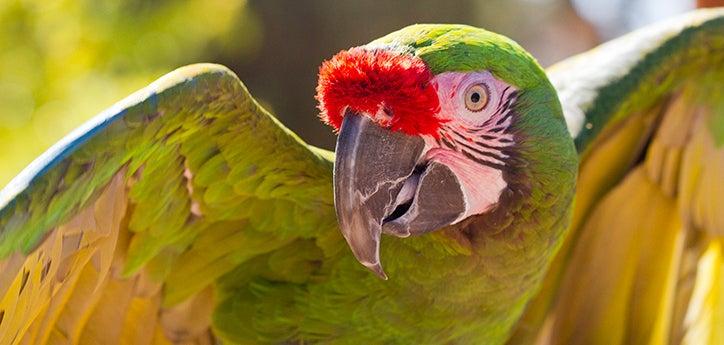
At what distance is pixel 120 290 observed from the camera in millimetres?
1637

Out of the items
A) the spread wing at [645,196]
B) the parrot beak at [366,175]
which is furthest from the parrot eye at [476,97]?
the spread wing at [645,196]

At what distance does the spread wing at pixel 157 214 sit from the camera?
1162 mm

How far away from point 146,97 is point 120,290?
0.52m

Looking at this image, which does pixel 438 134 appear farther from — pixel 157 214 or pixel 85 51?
pixel 85 51

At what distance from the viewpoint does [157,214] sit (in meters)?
1.53

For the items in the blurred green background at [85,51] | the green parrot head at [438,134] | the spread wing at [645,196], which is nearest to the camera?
the green parrot head at [438,134]

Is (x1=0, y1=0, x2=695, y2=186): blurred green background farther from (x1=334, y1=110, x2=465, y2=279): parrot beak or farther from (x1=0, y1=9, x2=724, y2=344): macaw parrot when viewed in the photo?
(x1=334, y1=110, x2=465, y2=279): parrot beak

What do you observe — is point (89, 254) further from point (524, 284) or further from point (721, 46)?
point (721, 46)

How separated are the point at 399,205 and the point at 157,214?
0.46 m

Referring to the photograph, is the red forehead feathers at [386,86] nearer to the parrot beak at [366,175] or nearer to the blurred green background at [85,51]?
the parrot beak at [366,175]

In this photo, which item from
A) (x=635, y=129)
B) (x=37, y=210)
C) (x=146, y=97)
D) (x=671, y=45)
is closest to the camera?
(x=37, y=210)

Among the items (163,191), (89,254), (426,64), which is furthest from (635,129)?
(89,254)

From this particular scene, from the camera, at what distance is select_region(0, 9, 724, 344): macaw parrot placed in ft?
4.14

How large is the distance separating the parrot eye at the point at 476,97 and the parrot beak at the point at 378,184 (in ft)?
0.32
